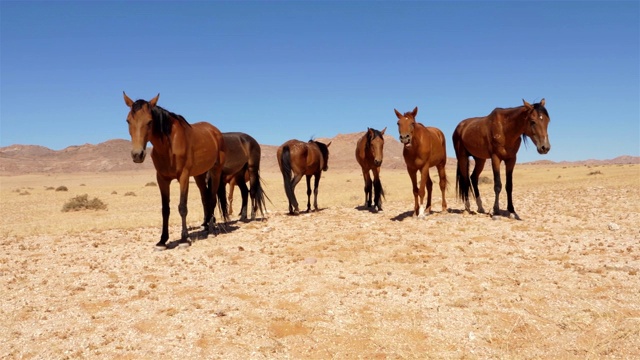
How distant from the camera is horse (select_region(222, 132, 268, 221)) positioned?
11.3 meters

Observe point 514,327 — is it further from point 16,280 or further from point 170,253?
point 16,280

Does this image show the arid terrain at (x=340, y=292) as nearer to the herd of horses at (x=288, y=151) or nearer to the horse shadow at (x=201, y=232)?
the horse shadow at (x=201, y=232)

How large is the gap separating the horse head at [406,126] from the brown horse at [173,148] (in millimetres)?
4466

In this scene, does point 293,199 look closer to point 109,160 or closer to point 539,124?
point 539,124

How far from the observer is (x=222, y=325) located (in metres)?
4.48

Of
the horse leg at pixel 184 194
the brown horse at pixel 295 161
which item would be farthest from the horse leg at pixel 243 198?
the horse leg at pixel 184 194

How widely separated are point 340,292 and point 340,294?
75 mm

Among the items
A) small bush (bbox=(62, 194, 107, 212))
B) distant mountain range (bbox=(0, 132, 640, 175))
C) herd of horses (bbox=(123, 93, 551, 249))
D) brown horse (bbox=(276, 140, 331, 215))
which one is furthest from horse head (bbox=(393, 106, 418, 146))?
distant mountain range (bbox=(0, 132, 640, 175))

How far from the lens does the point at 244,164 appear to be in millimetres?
12109

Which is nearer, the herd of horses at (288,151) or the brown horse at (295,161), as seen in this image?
the herd of horses at (288,151)

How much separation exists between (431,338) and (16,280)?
629cm

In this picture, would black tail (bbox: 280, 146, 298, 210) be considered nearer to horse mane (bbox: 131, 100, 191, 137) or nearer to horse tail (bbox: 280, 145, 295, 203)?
horse tail (bbox: 280, 145, 295, 203)

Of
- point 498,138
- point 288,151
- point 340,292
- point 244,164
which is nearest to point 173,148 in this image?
point 244,164

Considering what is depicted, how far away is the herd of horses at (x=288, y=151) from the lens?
27.2 feet
